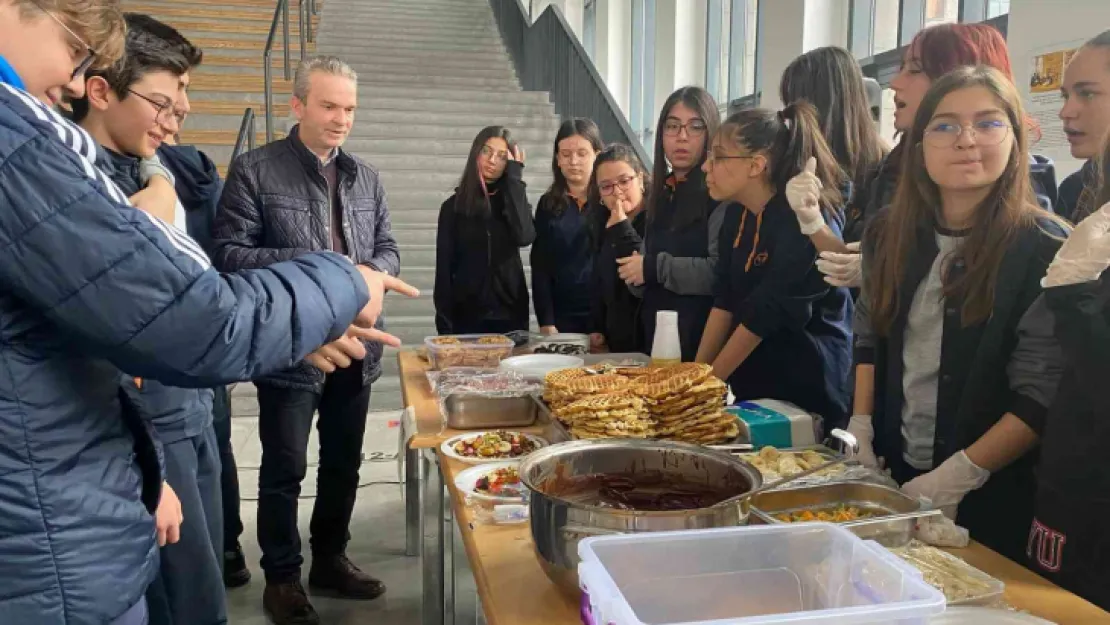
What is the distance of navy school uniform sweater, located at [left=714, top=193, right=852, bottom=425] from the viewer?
6.37 feet

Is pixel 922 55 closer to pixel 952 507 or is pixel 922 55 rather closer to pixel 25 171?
pixel 952 507

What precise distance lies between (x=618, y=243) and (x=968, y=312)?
58.6 inches

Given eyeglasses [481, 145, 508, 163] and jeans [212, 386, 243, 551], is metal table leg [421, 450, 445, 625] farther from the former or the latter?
eyeglasses [481, 145, 508, 163]

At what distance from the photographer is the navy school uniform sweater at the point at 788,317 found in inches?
76.4

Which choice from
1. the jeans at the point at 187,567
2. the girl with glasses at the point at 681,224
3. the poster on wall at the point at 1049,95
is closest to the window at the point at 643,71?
the poster on wall at the point at 1049,95

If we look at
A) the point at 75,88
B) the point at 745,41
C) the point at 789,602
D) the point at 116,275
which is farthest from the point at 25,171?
the point at 745,41

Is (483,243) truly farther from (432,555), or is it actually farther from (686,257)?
(432,555)

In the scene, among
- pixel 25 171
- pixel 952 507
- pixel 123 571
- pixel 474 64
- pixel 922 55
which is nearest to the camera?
pixel 25 171

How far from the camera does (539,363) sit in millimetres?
2205

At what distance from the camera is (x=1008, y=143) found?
1.35 meters

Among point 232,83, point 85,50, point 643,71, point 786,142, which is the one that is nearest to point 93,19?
point 85,50

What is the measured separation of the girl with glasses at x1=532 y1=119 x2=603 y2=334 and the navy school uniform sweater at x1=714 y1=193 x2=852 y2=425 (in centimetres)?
120

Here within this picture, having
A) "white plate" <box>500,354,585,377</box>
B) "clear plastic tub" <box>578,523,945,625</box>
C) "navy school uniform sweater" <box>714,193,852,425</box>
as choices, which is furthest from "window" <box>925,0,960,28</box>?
"clear plastic tub" <box>578,523,945,625</box>

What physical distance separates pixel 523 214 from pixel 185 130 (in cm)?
405
